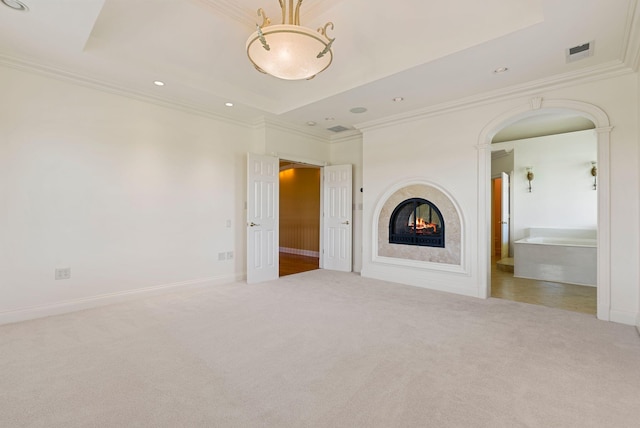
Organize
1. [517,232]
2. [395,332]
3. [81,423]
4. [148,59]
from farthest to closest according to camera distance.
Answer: [517,232], [148,59], [395,332], [81,423]

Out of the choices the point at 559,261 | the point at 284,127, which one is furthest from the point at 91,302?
the point at 559,261

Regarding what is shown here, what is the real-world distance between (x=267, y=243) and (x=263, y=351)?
289 cm

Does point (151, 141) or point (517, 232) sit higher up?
point (151, 141)

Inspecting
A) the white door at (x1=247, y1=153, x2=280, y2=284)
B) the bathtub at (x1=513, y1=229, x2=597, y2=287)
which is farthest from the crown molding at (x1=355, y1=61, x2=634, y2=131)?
the bathtub at (x1=513, y1=229, x2=597, y2=287)

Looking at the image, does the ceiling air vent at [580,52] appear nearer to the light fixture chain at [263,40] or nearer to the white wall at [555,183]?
the light fixture chain at [263,40]

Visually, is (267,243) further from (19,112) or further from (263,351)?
(19,112)

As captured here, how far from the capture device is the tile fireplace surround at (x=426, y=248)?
15.2 feet

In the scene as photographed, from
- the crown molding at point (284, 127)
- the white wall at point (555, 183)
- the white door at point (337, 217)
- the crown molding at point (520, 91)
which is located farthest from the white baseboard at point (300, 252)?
the white wall at point (555, 183)

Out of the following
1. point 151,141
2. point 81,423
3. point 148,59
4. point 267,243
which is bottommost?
point 81,423

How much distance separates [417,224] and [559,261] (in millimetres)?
2638

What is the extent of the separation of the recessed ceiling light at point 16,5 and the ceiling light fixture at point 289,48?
6.00 ft

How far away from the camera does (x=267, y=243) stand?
5.42 meters

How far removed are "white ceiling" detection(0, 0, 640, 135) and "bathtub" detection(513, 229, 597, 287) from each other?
3053mm

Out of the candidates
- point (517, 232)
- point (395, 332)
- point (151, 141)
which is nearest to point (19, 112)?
point (151, 141)
